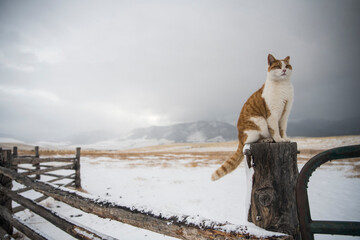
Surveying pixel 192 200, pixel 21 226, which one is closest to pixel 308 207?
pixel 21 226

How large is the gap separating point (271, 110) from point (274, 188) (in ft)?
4.94

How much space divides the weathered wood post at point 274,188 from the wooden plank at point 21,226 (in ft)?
8.74

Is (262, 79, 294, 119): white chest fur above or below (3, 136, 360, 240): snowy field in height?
above

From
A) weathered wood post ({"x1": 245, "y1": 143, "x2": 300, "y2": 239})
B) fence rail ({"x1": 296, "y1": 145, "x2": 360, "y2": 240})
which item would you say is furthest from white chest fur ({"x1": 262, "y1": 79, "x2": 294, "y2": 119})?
fence rail ({"x1": 296, "y1": 145, "x2": 360, "y2": 240})

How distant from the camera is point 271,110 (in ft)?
8.03

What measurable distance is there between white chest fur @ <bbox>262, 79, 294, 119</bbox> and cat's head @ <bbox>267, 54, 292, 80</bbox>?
0.07 meters

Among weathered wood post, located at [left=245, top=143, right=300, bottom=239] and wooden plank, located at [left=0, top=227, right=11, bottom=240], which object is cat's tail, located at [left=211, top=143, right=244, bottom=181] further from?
wooden plank, located at [left=0, top=227, right=11, bottom=240]

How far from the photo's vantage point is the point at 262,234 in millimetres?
999

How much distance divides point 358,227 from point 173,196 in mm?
6584

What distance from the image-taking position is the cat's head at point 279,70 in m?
2.49

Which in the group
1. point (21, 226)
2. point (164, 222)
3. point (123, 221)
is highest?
point (164, 222)

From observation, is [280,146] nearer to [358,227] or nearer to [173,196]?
[358,227]

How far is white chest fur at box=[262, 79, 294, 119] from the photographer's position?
2.43 metres

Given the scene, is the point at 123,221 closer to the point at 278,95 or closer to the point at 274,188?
the point at 274,188
